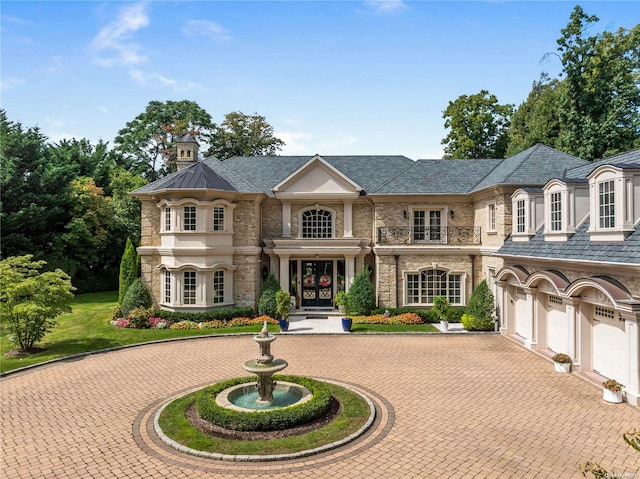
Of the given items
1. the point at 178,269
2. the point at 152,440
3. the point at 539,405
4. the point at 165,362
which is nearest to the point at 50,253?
the point at 178,269

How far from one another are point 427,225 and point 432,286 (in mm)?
3880

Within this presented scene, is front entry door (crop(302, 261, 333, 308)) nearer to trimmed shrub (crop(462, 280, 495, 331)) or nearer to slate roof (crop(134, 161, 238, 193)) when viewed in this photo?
slate roof (crop(134, 161, 238, 193))

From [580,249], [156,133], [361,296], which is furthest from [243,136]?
[580,249]

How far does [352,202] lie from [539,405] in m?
16.6

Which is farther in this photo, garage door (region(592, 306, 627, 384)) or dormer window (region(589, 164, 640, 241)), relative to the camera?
dormer window (region(589, 164, 640, 241))

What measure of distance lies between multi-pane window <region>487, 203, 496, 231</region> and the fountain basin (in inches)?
630

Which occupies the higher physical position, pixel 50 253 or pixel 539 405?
pixel 50 253

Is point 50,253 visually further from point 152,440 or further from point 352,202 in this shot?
point 152,440

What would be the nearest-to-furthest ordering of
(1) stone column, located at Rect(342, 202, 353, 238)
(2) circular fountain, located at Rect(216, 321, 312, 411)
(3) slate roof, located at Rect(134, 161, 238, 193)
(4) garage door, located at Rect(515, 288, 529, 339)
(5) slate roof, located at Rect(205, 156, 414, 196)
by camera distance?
(2) circular fountain, located at Rect(216, 321, 312, 411) → (4) garage door, located at Rect(515, 288, 529, 339) → (3) slate roof, located at Rect(134, 161, 238, 193) → (1) stone column, located at Rect(342, 202, 353, 238) → (5) slate roof, located at Rect(205, 156, 414, 196)

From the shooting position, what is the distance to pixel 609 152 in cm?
2998

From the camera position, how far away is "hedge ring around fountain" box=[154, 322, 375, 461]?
9.98 metres

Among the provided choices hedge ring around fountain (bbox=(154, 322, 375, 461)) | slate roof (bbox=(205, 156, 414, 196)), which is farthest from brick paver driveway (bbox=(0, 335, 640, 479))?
slate roof (bbox=(205, 156, 414, 196))

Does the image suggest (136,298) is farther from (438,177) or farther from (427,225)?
(438,177)

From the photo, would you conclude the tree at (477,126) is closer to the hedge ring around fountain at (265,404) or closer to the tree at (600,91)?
the tree at (600,91)
